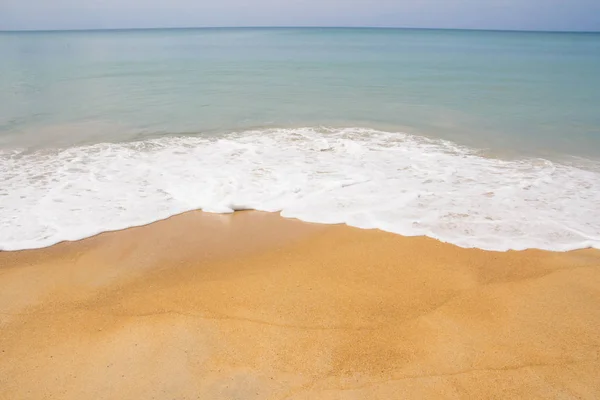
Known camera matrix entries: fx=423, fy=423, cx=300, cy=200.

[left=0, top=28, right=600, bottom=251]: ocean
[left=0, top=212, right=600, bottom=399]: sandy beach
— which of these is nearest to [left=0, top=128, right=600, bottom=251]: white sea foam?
[left=0, top=28, right=600, bottom=251]: ocean

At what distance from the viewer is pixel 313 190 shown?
6.53 metres

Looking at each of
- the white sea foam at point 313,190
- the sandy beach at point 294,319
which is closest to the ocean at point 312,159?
the white sea foam at point 313,190

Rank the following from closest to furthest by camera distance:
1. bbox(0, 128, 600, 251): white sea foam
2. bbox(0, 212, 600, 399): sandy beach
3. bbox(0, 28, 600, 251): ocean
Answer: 1. bbox(0, 212, 600, 399): sandy beach
2. bbox(0, 128, 600, 251): white sea foam
3. bbox(0, 28, 600, 251): ocean

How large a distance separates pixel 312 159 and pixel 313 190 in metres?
1.58

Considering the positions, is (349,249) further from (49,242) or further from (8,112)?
(8,112)

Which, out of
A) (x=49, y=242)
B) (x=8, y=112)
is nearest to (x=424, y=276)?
(x=49, y=242)

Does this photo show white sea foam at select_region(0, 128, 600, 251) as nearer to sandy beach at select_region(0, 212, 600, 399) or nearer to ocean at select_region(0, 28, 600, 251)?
ocean at select_region(0, 28, 600, 251)

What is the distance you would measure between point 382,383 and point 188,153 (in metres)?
6.39

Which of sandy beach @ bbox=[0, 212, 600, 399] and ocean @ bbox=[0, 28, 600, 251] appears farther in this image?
ocean @ bbox=[0, 28, 600, 251]

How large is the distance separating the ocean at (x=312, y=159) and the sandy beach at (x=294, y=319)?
1.92 feet

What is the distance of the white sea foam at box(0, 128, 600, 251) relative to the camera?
5.33 metres

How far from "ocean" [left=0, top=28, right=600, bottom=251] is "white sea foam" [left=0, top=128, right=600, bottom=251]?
0.03m

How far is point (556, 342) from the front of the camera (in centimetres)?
347

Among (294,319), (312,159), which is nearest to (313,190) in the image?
(312,159)
